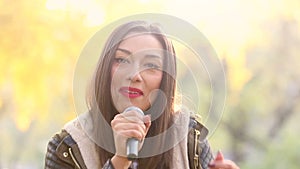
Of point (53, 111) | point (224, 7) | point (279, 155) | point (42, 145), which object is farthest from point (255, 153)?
point (224, 7)

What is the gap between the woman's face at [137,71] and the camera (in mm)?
1244

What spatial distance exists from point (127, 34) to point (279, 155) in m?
5.18

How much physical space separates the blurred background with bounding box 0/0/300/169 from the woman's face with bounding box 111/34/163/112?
351 millimetres

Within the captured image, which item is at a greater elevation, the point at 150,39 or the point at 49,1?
the point at 49,1

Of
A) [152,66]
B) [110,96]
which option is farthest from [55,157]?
[152,66]

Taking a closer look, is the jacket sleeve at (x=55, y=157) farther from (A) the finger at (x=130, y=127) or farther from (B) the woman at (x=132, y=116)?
(A) the finger at (x=130, y=127)

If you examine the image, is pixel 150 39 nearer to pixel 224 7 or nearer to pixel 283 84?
pixel 224 7

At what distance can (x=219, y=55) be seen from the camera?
2453 mm

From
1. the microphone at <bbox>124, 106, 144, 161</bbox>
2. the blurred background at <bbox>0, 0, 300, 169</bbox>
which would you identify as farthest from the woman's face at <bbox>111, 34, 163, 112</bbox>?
the blurred background at <bbox>0, 0, 300, 169</bbox>

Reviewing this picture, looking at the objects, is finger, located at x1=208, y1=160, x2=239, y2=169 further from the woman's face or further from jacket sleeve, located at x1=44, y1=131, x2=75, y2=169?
jacket sleeve, located at x1=44, y1=131, x2=75, y2=169

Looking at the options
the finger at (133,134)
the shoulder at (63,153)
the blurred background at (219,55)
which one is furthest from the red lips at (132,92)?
the blurred background at (219,55)

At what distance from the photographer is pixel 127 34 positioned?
1.32m

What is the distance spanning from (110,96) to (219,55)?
46.1 inches

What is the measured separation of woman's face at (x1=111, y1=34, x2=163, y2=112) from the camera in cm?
124
